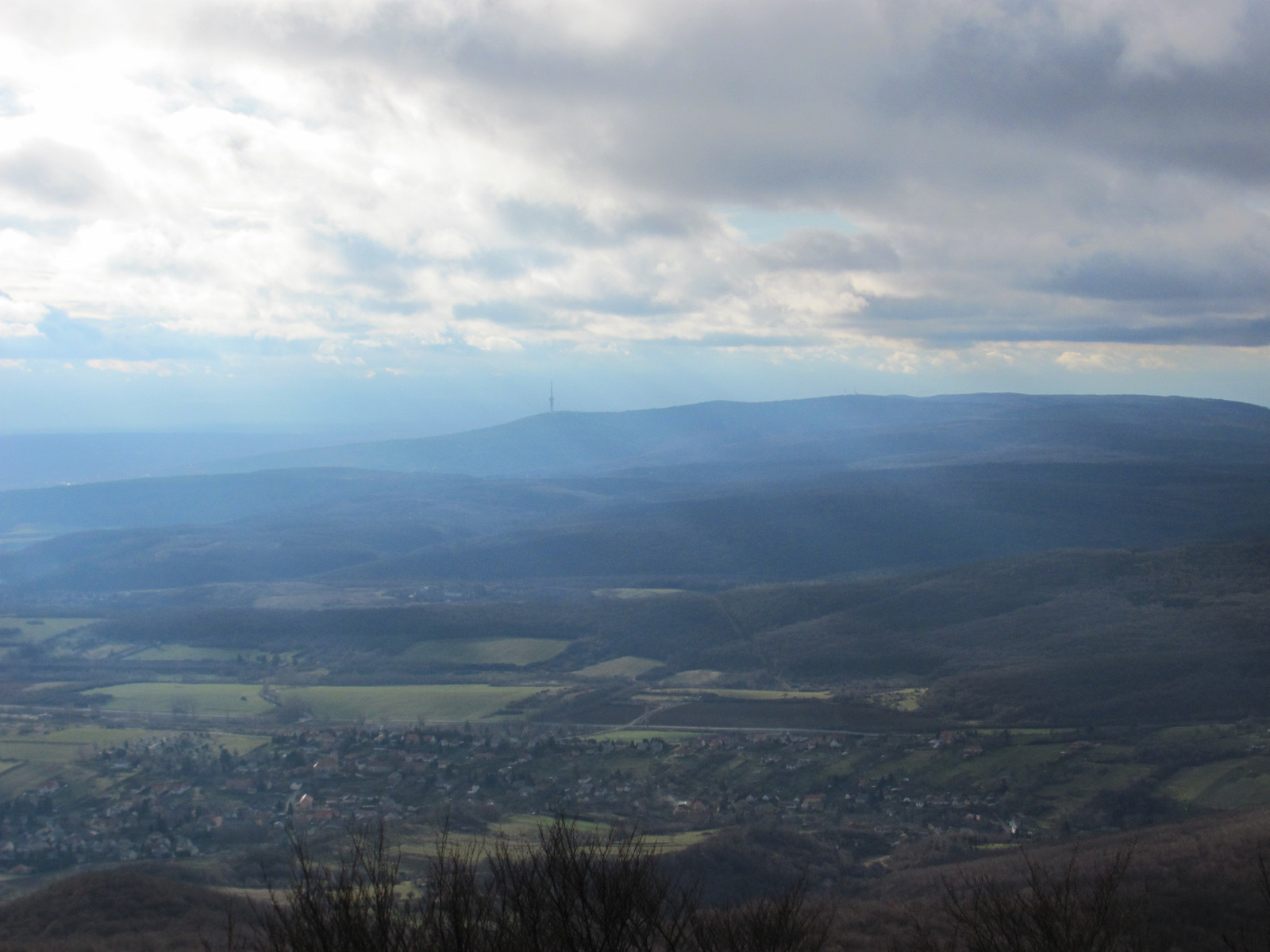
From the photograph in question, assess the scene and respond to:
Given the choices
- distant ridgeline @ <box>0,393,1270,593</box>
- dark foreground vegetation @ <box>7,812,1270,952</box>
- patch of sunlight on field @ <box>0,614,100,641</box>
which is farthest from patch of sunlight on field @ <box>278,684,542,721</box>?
distant ridgeline @ <box>0,393,1270,593</box>

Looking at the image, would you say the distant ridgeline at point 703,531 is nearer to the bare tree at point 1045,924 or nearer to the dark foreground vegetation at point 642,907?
the dark foreground vegetation at point 642,907

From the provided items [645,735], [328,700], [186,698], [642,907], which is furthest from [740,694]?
[642,907]

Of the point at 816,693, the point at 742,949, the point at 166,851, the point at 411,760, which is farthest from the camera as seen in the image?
the point at 816,693

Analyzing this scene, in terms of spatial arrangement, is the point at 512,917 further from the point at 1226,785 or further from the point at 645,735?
the point at 645,735

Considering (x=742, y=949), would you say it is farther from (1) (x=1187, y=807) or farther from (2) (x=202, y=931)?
(1) (x=1187, y=807)

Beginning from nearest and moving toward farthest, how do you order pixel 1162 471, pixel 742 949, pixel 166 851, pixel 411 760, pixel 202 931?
pixel 742 949
pixel 202 931
pixel 166 851
pixel 411 760
pixel 1162 471

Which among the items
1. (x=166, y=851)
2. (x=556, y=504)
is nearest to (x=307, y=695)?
(x=166, y=851)
